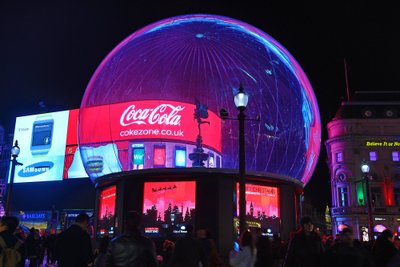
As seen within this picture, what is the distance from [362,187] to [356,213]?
3.70 m

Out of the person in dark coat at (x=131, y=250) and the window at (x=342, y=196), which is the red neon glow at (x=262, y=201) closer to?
the person in dark coat at (x=131, y=250)

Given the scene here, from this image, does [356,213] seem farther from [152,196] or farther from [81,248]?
[81,248]

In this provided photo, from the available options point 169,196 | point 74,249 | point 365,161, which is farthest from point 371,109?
point 74,249

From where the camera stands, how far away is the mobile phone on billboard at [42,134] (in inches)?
2309

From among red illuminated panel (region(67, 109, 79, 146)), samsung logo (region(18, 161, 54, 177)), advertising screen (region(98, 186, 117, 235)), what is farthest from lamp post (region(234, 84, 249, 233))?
samsung logo (region(18, 161, 54, 177))

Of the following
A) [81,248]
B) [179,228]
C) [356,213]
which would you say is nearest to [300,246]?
[81,248]

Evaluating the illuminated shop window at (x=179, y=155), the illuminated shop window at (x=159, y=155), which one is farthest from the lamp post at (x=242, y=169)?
the illuminated shop window at (x=179, y=155)

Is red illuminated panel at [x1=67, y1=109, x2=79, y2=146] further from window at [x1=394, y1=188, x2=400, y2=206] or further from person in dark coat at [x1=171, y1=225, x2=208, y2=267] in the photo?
person in dark coat at [x1=171, y1=225, x2=208, y2=267]

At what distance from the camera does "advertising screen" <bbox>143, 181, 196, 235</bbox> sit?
16969mm

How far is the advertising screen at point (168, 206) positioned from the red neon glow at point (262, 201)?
8.15 feet

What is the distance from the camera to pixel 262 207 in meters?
18.0

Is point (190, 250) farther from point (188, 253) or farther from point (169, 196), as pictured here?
point (169, 196)

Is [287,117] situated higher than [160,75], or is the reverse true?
[160,75]

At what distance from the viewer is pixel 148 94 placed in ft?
90.8
